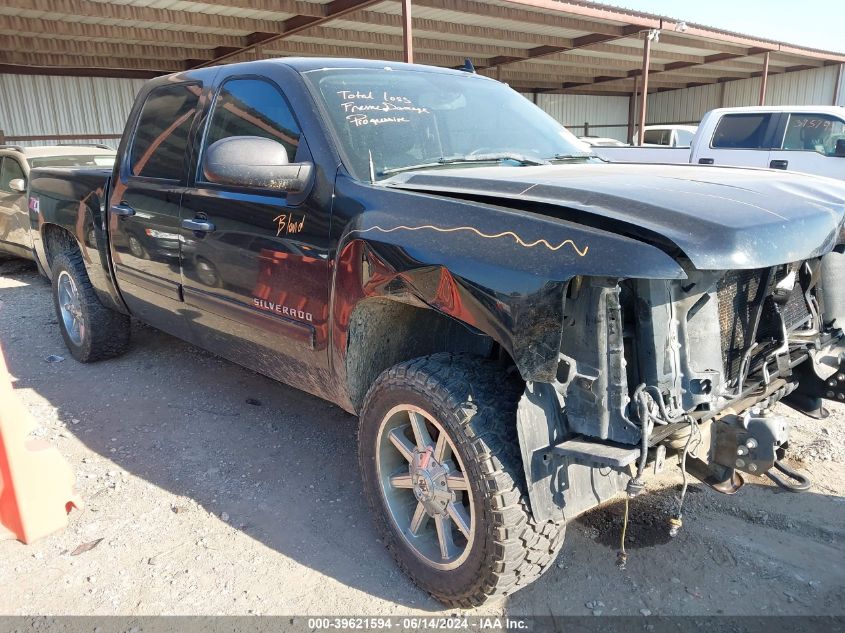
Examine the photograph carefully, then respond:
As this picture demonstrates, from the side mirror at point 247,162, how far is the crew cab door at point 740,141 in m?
8.73

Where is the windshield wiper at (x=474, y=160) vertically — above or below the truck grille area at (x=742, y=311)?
above

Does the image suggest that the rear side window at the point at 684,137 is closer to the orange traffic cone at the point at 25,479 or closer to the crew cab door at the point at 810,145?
the crew cab door at the point at 810,145

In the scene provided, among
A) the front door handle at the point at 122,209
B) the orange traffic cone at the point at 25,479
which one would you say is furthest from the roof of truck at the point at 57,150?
the orange traffic cone at the point at 25,479

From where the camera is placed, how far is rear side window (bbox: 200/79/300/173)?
295 cm

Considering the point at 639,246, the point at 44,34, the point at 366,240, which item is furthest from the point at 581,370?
the point at 44,34

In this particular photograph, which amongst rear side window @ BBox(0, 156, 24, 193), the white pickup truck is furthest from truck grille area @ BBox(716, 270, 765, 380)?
rear side window @ BBox(0, 156, 24, 193)

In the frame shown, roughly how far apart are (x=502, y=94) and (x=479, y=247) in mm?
1825

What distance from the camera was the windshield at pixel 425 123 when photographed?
2791 millimetres

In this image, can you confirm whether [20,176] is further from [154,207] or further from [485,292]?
[485,292]

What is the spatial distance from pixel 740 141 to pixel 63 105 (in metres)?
16.7

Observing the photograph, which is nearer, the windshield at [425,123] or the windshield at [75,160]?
the windshield at [425,123]

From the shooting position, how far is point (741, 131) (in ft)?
32.8

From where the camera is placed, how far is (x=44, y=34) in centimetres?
1268

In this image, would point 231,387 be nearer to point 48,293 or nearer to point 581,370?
point 581,370
